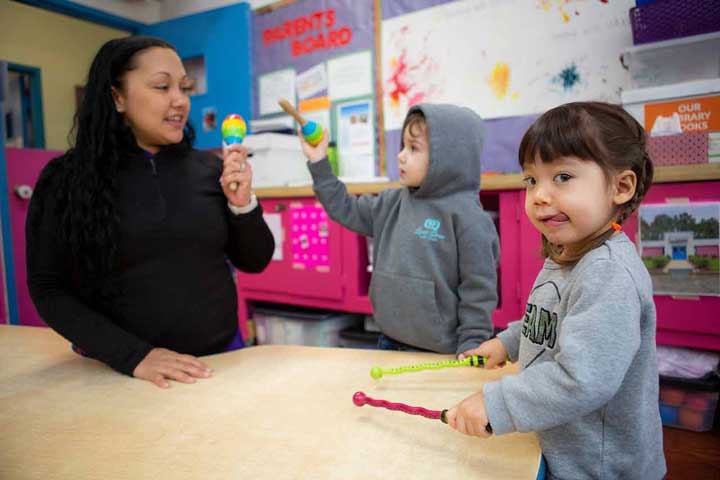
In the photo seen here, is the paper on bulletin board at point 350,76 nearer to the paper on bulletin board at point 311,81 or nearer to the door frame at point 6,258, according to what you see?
the paper on bulletin board at point 311,81

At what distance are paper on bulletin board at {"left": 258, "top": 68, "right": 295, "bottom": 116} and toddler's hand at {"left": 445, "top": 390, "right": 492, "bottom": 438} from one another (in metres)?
2.64

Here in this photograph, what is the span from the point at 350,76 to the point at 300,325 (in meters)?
1.41

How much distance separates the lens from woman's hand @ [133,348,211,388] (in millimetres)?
822

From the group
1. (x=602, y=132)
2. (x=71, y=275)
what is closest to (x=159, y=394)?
(x=71, y=275)

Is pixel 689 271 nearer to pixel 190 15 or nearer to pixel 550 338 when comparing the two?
pixel 550 338

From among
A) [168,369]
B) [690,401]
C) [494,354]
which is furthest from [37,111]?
[690,401]

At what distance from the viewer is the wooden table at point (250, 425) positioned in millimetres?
544

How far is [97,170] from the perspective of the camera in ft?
3.44

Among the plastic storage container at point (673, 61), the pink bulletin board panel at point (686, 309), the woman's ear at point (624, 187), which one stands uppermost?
the plastic storage container at point (673, 61)

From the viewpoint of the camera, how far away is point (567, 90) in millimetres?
2105

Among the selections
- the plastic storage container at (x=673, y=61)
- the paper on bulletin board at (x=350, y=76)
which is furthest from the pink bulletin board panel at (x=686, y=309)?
the paper on bulletin board at (x=350, y=76)

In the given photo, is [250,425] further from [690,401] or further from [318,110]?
[318,110]

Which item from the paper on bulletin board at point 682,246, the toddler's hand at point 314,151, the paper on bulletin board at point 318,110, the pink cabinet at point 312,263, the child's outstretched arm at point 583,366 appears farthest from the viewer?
the paper on bulletin board at point 318,110

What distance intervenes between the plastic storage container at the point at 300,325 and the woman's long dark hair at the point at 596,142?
1.77 metres
